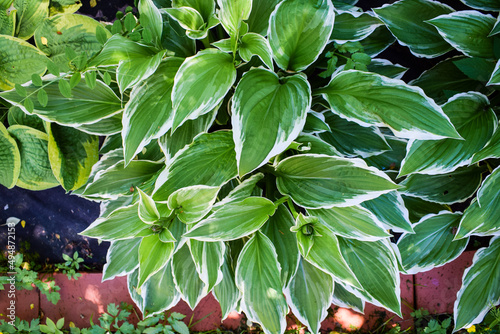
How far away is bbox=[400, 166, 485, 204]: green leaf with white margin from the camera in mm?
1190

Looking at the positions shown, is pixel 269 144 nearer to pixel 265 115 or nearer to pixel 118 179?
pixel 265 115

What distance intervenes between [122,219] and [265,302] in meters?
0.43

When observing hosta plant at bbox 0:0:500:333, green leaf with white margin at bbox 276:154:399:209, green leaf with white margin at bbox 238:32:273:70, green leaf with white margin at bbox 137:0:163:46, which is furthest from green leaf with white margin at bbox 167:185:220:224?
green leaf with white margin at bbox 137:0:163:46

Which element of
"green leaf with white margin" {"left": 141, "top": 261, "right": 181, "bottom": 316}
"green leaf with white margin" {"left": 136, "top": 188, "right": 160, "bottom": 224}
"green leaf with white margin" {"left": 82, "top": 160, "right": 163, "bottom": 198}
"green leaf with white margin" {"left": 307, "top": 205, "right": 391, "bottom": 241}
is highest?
"green leaf with white margin" {"left": 136, "top": 188, "right": 160, "bottom": 224}

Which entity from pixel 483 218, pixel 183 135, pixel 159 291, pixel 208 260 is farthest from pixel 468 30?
pixel 159 291

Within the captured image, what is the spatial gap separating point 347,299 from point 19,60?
1318mm

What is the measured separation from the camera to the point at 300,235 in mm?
904

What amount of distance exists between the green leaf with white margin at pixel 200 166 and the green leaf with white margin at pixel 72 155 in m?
0.50

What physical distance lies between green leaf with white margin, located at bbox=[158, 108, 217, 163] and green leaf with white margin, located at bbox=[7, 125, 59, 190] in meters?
0.52

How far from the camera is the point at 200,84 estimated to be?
888 millimetres

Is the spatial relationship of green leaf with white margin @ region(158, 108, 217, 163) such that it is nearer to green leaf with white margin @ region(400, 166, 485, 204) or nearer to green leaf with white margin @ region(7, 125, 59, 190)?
green leaf with white margin @ region(7, 125, 59, 190)

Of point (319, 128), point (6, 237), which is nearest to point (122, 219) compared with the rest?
point (319, 128)

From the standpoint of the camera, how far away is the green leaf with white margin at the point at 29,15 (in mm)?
1319

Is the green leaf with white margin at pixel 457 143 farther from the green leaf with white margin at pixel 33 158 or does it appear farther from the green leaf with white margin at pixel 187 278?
the green leaf with white margin at pixel 33 158
